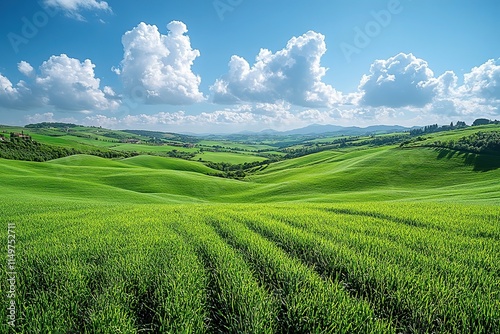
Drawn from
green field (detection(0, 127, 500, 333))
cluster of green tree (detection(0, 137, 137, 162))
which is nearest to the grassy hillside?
green field (detection(0, 127, 500, 333))

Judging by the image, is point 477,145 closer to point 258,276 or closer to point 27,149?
point 258,276

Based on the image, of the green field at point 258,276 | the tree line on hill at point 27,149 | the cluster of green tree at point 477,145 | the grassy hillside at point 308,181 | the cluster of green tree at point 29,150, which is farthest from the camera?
the tree line on hill at point 27,149

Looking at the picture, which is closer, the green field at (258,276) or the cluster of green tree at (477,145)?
the green field at (258,276)

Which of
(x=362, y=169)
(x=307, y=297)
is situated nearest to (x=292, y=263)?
(x=307, y=297)

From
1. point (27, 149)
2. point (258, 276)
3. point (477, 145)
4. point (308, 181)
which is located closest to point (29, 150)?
point (27, 149)

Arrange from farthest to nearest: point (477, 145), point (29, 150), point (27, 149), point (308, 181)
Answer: point (27, 149) → point (29, 150) → point (477, 145) → point (308, 181)

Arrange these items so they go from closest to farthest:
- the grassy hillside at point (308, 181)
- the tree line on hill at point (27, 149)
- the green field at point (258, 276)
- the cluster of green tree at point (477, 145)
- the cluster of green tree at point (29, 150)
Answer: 1. the green field at point (258, 276)
2. the grassy hillside at point (308, 181)
3. the cluster of green tree at point (477, 145)
4. the cluster of green tree at point (29, 150)
5. the tree line on hill at point (27, 149)

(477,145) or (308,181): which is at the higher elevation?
(477,145)

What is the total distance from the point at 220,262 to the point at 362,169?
75757mm

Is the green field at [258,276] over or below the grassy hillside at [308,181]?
over

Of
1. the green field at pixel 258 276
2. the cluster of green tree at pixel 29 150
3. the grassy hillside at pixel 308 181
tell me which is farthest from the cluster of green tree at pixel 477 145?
the cluster of green tree at pixel 29 150

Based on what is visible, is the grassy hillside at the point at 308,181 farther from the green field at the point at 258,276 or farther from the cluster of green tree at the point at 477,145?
the green field at the point at 258,276

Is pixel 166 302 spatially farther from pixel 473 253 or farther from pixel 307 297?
pixel 473 253

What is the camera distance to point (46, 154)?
138 m
